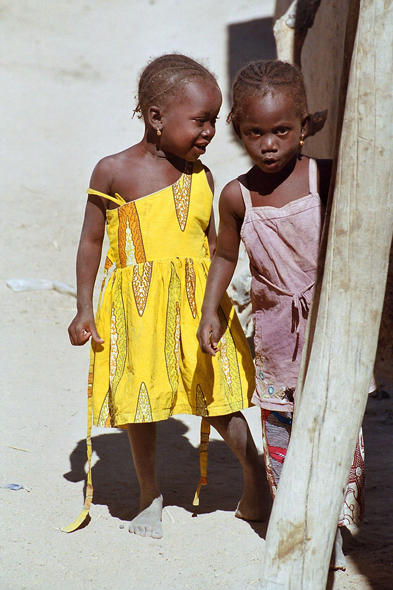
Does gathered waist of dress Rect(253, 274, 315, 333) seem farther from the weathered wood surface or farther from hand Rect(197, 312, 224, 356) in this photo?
the weathered wood surface

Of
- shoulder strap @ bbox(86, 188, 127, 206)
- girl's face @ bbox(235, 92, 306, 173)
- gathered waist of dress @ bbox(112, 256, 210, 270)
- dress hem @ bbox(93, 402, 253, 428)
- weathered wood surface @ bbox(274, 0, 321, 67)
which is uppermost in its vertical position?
weathered wood surface @ bbox(274, 0, 321, 67)

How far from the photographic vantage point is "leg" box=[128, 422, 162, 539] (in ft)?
A: 8.66

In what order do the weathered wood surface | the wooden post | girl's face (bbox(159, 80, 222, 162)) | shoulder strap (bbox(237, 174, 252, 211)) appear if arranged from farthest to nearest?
the weathered wood surface
girl's face (bbox(159, 80, 222, 162))
shoulder strap (bbox(237, 174, 252, 211))
the wooden post

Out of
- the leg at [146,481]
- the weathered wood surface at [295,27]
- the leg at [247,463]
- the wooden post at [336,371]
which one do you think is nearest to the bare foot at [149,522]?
the leg at [146,481]

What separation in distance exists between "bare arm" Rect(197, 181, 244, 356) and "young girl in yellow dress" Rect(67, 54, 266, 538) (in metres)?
0.17

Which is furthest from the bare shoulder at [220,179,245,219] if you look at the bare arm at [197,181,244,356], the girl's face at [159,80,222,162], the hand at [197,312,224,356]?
the hand at [197,312,224,356]

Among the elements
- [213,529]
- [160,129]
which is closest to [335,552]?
[213,529]

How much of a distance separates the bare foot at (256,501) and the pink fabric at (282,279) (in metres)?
0.52

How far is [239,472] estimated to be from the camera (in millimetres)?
3281

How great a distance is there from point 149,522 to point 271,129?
61.3 inches

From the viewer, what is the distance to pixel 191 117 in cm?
→ 242

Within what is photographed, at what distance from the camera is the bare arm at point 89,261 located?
257cm

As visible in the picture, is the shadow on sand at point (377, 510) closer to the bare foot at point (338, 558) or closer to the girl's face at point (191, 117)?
the bare foot at point (338, 558)

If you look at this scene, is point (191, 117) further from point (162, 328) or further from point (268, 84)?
point (162, 328)
